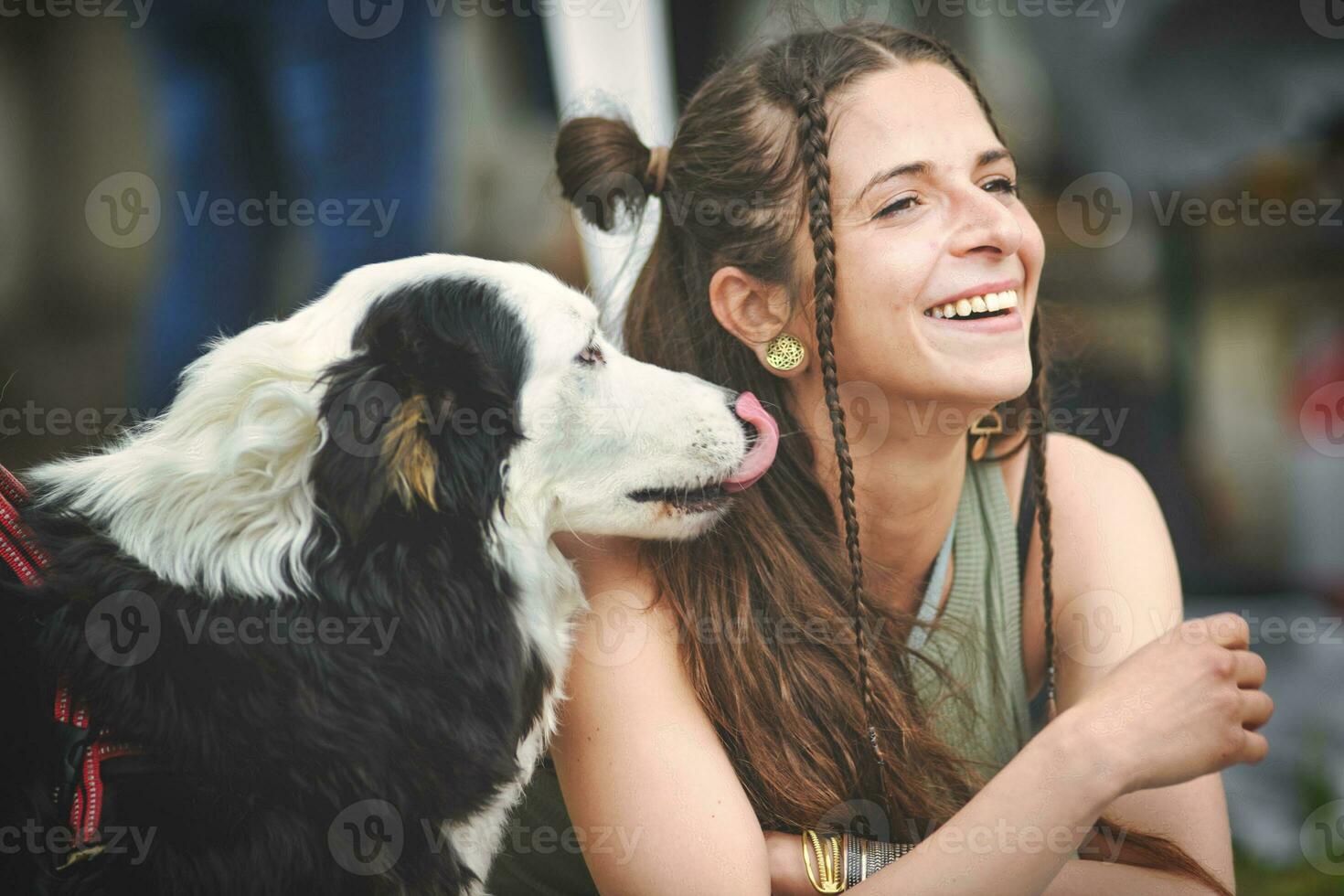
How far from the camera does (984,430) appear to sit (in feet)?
7.07

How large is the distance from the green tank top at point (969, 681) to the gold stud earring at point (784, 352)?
510 mm

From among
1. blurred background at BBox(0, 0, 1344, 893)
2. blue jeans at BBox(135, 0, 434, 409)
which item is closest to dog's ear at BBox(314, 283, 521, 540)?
blurred background at BBox(0, 0, 1344, 893)

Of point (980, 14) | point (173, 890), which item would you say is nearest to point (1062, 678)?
point (173, 890)

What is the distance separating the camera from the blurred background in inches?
113

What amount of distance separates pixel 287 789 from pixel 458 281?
0.76 meters

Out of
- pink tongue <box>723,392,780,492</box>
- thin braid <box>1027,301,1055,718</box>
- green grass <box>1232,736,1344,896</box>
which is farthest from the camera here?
green grass <box>1232,736,1344,896</box>

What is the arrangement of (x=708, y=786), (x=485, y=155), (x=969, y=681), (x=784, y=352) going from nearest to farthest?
(x=708, y=786), (x=784, y=352), (x=969, y=681), (x=485, y=155)

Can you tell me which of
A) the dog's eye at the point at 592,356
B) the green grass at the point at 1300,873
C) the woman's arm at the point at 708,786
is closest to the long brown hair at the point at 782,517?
the woman's arm at the point at 708,786

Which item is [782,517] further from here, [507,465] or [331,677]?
[331,677]

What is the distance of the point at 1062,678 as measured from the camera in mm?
2064

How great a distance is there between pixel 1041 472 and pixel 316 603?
4.52 ft

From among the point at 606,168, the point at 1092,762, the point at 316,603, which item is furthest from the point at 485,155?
the point at 1092,762

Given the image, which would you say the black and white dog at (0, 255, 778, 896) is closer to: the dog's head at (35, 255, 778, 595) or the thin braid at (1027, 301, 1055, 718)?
the dog's head at (35, 255, 778, 595)

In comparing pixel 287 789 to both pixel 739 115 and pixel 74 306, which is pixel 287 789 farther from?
pixel 74 306
